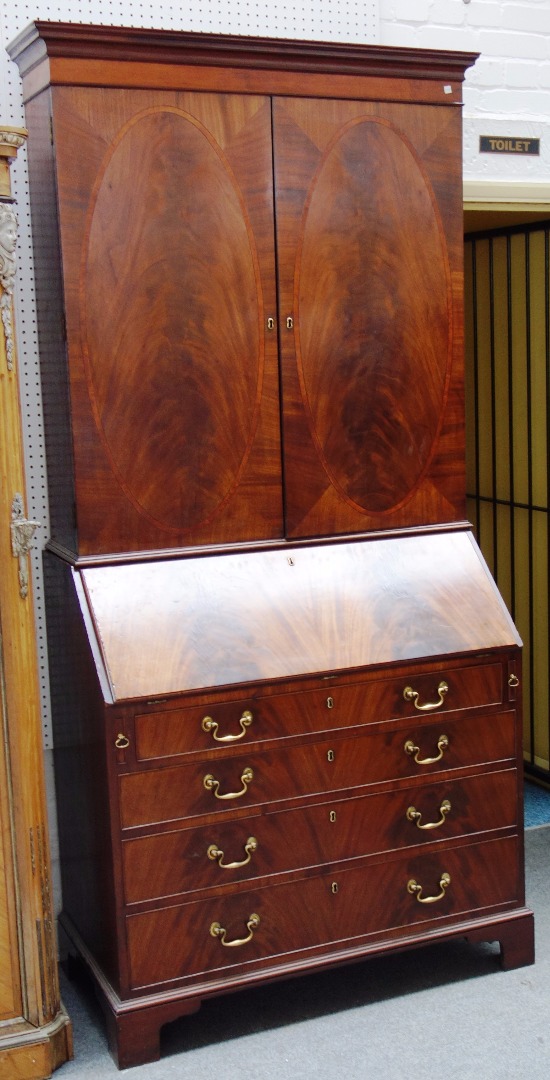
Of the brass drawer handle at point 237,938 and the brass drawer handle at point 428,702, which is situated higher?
the brass drawer handle at point 428,702

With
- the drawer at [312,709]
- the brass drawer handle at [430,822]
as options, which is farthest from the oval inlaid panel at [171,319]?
the brass drawer handle at [430,822]

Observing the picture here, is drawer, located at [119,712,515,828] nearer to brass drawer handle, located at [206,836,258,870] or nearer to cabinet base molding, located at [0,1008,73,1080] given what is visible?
brass drawer handle, located at [206,836,258,870]

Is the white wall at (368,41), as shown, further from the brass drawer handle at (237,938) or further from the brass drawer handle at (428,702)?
the brass drawer handle at (428,702)

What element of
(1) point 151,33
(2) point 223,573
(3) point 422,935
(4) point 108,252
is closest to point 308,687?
(2) point 223,573

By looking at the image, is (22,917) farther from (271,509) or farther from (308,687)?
(271,509)

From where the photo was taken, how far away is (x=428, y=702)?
2.86 meters

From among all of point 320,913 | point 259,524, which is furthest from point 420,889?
point 259,524

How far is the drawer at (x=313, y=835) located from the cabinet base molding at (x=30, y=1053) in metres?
0.37

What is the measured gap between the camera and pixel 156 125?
103 inches

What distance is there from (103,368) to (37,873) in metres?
1.13

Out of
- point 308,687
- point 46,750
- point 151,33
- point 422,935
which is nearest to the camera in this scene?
point 151,33

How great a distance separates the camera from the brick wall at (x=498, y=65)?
338 cm

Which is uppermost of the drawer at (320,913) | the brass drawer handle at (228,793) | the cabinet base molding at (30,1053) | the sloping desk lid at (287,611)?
the sloping desk lid at (287,611)

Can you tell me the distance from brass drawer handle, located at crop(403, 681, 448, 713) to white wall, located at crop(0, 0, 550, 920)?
38.3 inches
